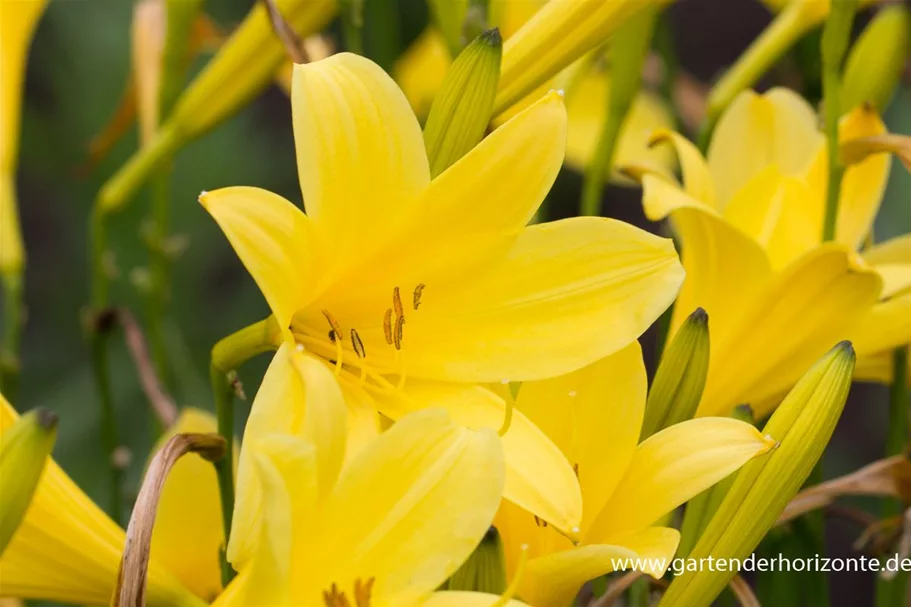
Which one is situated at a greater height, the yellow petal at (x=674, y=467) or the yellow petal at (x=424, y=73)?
the yellow petal at (x=424, y=73)

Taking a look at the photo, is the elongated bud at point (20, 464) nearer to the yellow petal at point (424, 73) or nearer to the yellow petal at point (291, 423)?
the yellow petal at point (291, 423)

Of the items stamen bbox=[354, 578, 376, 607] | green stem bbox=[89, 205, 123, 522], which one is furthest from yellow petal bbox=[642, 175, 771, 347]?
green stem bbox=[89, 205, 123, 522]

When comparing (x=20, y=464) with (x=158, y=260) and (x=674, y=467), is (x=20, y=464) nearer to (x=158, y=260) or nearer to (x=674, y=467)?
(x=674, y=467)

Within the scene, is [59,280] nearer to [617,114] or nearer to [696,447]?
[617,114]

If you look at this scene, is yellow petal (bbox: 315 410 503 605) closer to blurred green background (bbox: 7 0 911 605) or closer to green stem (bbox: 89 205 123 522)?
green stem (bbox: 89 205 123 522)

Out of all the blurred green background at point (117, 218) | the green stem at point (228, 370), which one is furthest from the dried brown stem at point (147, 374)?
the blurred green background at point (117, 218)
